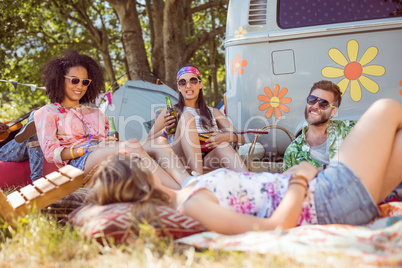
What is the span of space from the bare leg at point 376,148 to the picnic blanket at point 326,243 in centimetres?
27

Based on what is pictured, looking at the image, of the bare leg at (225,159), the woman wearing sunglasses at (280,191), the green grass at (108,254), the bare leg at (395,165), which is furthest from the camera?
the bare leg at (225,159)

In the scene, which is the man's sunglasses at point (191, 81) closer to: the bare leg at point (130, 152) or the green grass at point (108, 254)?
the bare leg at point (130, 152)

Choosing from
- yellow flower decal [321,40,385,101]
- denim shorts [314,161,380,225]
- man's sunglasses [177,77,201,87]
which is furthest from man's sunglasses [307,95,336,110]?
man's sunglasses [177,77,201,87]

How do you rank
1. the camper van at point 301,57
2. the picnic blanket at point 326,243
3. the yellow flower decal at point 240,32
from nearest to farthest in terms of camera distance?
1. the picnic blanket at point 326,243
2. the camper van at point 301,57
3. the yellow flower decal at point 240,32

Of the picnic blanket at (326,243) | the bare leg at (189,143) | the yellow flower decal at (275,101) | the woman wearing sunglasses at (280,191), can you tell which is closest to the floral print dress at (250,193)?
the woman wearing sunglasses at (280,191)

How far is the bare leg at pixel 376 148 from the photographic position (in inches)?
96.2

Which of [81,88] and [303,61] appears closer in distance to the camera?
[81,88]

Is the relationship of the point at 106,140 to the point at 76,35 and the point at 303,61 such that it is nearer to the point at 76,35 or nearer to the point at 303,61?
the point at 303,61

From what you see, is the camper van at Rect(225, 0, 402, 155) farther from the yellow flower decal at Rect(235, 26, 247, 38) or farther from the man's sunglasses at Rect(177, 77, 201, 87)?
the man's sunglasses at Rect(177, 77, 201, 87)

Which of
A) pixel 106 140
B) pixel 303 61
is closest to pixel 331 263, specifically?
pixel 106 140

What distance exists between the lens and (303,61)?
453 cm

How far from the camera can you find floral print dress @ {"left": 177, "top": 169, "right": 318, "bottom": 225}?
8.10ft

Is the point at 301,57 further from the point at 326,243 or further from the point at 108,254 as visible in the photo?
the point at 108,254

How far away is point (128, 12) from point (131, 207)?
786 cm
